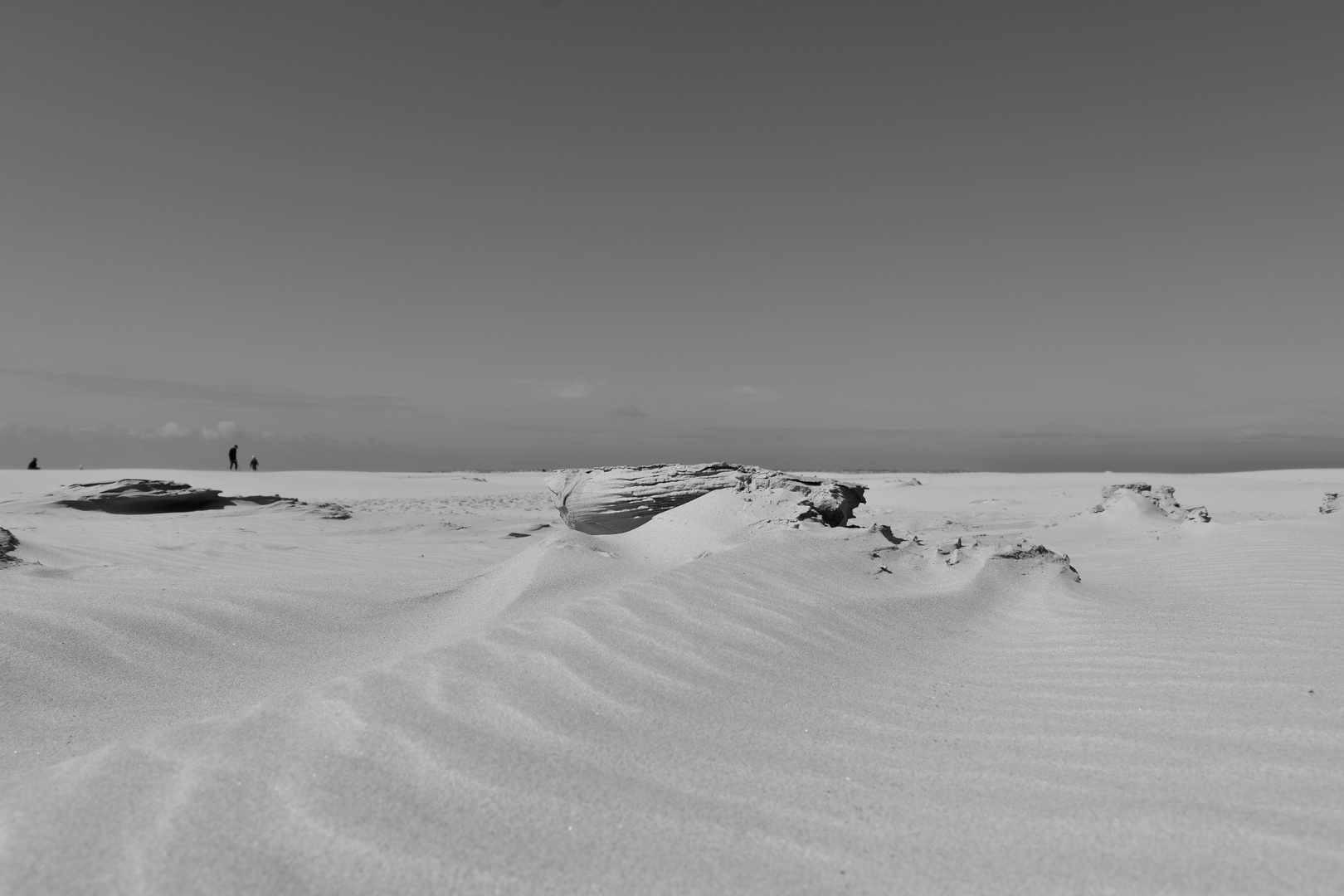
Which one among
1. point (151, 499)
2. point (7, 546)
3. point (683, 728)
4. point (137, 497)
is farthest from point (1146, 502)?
point (137, 497)

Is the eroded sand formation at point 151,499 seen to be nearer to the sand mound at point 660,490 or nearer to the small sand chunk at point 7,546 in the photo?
the sand mound at point 660,490

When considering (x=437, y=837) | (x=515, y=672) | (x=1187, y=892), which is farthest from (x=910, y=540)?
(x=437, y=837)

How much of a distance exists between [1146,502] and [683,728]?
835 centimetres

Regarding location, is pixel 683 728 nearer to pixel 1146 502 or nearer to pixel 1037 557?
pixel 1037 557

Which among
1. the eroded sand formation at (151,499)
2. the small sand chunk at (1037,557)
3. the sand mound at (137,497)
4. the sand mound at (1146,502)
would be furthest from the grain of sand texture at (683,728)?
the sand mound at (137,497)

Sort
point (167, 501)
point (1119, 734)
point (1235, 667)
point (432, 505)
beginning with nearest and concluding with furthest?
point (1119, 734) → point (1235, 667) → point (167, 501) → point (432, 505)

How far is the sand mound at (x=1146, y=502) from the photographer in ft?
27.4

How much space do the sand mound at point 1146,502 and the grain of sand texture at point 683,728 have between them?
348cm

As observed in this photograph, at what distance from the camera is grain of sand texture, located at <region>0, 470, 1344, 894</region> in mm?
1439

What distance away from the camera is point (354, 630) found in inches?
149

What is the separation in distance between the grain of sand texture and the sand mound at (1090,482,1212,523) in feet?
11.4

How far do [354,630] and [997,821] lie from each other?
3.17 metres

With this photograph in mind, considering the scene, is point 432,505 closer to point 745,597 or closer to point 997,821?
point 745,597

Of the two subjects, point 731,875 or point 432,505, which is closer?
point 731,875
